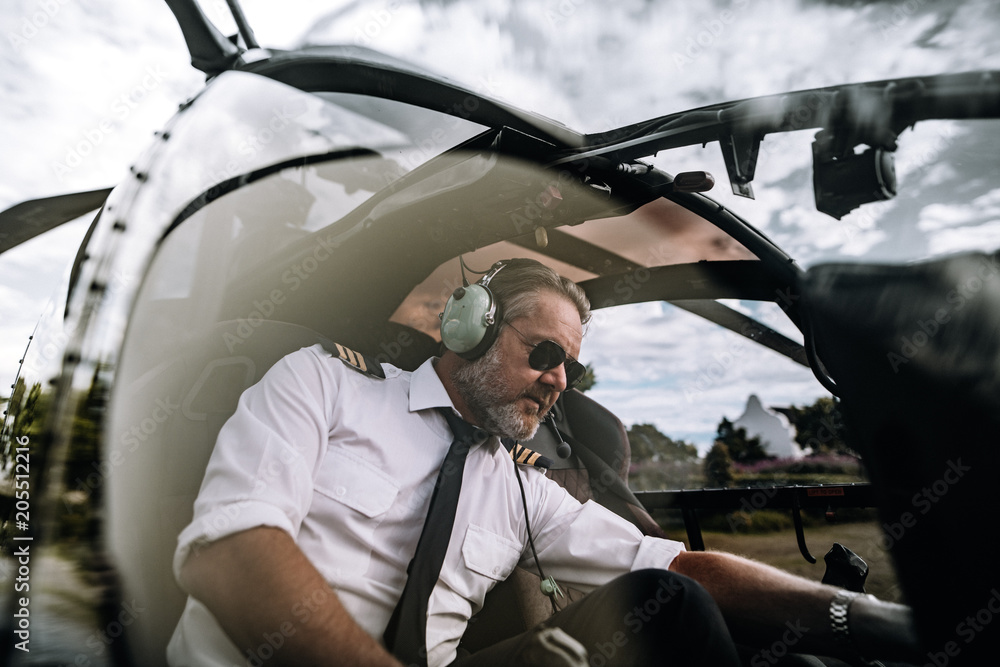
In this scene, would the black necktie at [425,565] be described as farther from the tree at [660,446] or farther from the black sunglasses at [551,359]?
the tree at [660,446]

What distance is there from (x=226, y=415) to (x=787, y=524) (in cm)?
150

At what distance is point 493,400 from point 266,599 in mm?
644

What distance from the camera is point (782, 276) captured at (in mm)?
1259

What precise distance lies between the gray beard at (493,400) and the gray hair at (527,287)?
117mm

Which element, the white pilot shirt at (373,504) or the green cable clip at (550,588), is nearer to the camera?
the white pilot shirt at (373,504)

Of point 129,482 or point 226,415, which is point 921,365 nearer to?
point 226,415

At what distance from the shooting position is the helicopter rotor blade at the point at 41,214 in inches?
55.1

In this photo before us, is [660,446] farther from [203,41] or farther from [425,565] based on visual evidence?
[203,41]

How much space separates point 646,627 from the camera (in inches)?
34.8

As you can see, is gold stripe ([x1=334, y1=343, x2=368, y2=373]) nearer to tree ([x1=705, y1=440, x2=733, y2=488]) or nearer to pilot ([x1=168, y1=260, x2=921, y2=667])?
pilot ([x1=168, y1=260, x2=921, y2=667])

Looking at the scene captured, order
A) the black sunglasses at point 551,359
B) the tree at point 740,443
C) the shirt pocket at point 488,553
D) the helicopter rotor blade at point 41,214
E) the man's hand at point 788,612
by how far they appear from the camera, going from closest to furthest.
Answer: the man's hand at point 788,612, the tree at point 740,443, the shirt pocket at point 488,553, the black sunglasses at point 551,359, the helicopter rotor blade at point 41,214

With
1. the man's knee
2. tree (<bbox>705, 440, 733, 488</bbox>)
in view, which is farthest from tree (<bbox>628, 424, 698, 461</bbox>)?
the man's knee

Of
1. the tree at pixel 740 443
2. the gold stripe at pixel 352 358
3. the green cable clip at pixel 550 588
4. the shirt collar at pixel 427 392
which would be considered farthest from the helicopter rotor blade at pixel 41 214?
the tree at pixel 740 443

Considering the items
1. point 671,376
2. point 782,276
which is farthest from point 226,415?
point 782,276
